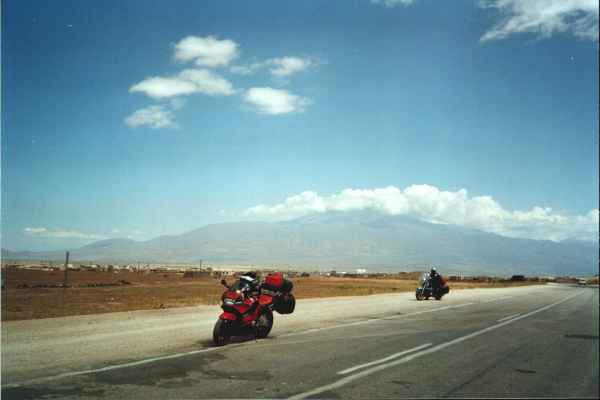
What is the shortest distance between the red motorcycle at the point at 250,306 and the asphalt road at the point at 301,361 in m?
0.39

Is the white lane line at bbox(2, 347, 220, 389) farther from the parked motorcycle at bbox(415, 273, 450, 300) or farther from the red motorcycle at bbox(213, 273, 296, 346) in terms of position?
the parked motorcycle at bbox(415, 273, 450, 300)

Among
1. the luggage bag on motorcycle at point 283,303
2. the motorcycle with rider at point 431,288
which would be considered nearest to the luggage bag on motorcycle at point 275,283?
the luggage bag on motorcycle at point 283,303

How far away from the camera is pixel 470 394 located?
7.19 metres

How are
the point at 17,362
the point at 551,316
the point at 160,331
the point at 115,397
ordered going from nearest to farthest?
the point at 115,397, the point at 17,362, the point at 160,331, the point at 551,316

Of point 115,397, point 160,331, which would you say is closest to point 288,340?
point 160,331

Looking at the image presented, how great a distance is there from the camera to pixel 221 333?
37.2ft

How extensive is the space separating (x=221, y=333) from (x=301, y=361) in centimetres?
261

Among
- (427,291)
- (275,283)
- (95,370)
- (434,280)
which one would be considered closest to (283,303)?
(275,283)

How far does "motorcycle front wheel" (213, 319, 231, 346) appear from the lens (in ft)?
36.9

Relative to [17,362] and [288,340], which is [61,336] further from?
[288,340]

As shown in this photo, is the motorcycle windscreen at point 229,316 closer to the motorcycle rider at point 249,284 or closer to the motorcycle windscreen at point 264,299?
the motorcycle rider at point 249,284

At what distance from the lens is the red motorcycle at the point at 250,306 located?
11289 mm

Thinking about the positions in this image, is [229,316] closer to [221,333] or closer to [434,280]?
[221,333]

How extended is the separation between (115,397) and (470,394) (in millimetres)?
4897
